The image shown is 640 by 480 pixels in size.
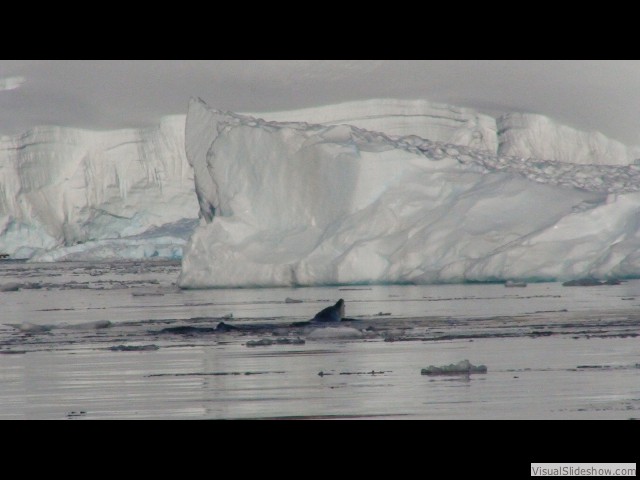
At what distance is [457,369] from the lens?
34.2ft

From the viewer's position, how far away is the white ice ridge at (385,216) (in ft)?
63.0

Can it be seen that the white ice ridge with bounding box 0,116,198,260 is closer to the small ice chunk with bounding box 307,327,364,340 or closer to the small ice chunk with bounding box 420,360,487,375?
the small ice chunk with bounding box 307,327,364,340

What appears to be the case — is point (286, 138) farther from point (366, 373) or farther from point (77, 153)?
point (77, 153)

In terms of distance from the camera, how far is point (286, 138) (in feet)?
69.9

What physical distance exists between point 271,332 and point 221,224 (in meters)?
6.99

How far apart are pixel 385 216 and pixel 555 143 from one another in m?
16.9

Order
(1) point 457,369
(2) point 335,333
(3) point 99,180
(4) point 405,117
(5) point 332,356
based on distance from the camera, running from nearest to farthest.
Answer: (1) point 457,369, (5) point 332,356, (2) point 335,333, (4) point 405,117, (3) point 99,180

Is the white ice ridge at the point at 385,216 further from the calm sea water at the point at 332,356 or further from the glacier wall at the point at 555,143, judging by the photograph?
the glacier wall at the point at 555,143

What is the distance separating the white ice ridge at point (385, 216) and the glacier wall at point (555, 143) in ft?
41.8

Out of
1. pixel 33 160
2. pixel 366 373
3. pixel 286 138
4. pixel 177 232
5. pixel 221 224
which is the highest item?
pixel 33 160

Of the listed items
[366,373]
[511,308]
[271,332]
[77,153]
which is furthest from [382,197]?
[77,153]

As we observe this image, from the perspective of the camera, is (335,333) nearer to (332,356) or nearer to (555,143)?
(332,356)

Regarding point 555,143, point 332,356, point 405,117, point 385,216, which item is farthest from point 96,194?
point 332,356

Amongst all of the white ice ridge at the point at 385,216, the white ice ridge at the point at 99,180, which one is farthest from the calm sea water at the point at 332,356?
the white ice ridge at the point at 99,180
